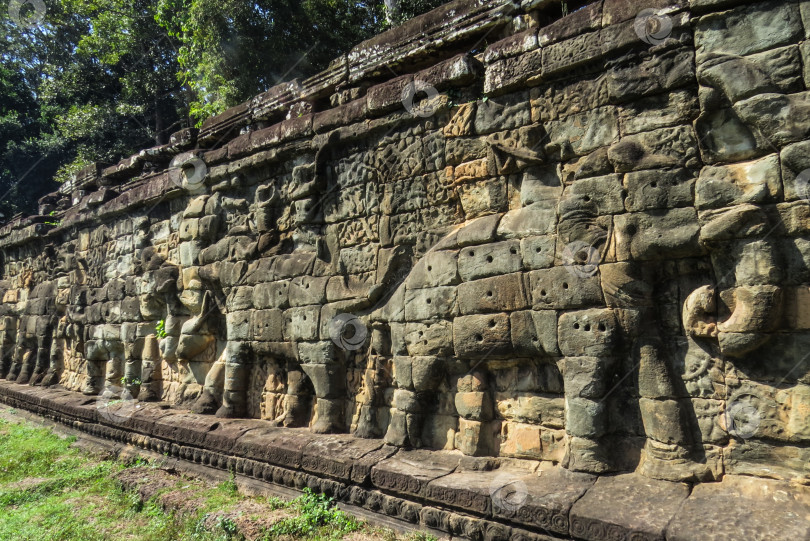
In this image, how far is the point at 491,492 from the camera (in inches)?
160

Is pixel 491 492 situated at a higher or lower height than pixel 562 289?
lower

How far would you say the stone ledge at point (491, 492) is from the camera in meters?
3.27

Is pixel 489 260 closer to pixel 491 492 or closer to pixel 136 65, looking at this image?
pixel 491 492

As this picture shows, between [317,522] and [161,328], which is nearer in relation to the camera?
[317,522]

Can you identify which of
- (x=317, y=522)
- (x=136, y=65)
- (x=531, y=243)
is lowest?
(x=317, y=522)

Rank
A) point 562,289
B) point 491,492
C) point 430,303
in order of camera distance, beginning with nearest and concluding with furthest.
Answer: point 491,492
point 562,289
point 430,303

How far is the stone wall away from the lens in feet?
11.7

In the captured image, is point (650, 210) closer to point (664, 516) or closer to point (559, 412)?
point (559, 412)

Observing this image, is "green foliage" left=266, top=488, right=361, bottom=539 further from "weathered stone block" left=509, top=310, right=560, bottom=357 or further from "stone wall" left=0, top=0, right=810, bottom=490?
"weathered stone block" left=509, top=310, right=560, bottom=357

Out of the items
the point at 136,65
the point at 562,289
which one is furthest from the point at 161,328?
the point at 136,65

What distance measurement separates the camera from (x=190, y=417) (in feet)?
23.9

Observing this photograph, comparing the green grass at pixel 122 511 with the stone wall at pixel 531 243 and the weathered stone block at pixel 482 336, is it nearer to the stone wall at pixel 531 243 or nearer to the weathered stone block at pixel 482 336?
the stone wall at pixel 531 243

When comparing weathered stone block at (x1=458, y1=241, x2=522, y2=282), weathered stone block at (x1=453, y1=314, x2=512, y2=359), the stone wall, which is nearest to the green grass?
the stone wall

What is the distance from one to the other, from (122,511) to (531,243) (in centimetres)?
500
